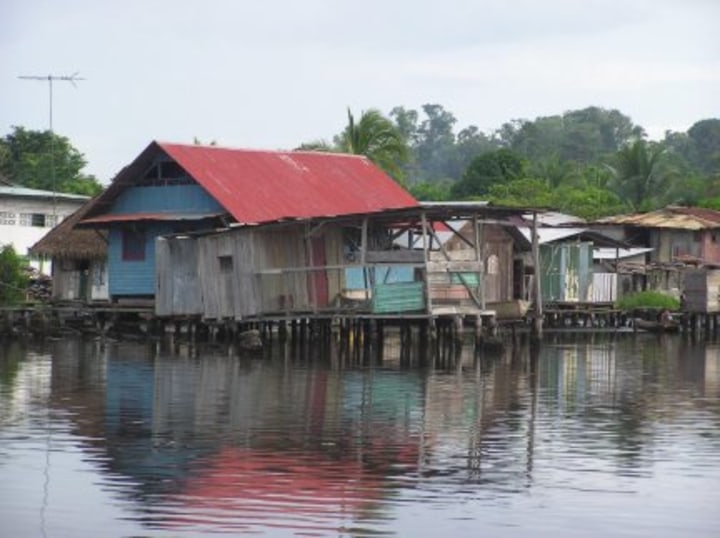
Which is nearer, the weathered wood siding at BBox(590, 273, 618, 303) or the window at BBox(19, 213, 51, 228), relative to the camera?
the weathered wood siding at BBox(590, 273, 618, 303)

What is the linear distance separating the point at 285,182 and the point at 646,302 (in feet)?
45.7

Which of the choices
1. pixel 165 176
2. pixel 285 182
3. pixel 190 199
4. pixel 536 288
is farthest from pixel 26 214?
pixel 536 288

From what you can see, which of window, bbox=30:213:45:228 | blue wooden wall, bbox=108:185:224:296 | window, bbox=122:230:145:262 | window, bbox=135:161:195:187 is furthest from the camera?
window, bbox=30:213:45:228

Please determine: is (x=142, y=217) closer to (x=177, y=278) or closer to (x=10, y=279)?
(x=177, y=278)

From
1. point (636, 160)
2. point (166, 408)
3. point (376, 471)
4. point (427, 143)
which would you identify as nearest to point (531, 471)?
point (376, 471)

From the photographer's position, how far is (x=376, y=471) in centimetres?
1828

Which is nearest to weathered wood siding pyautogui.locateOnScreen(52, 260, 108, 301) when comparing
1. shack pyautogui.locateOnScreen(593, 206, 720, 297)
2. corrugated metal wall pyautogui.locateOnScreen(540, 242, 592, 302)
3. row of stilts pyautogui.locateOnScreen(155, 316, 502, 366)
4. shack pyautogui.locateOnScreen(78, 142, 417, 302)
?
shack pyautogui.locateOnScreen(78, 142, 417, 302)

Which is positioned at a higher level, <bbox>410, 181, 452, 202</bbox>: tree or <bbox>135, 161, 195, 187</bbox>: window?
<bbox>410, 181, 452, 202</bbox>: tree

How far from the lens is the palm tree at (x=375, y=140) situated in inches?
2271

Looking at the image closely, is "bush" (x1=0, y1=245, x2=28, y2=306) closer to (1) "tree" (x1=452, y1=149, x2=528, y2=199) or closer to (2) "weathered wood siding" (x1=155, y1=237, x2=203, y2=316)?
(2) "weathered wood siding" (x1=155, y1=237, x2=203, y2=316)

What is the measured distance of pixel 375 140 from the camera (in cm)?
5819

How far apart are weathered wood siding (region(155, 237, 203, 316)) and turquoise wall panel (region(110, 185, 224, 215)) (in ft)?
4.32

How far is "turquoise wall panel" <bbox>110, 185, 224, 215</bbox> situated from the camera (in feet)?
134

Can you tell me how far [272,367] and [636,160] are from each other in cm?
3800
